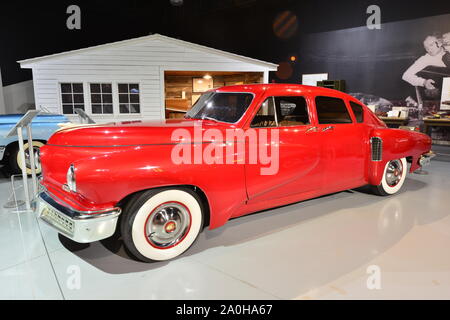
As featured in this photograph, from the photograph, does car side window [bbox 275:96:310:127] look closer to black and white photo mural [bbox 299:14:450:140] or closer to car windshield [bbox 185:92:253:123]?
car windshield [bbox 185:92:253:123]

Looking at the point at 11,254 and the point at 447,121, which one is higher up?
the point at 447,121

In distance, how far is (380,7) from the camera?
10469 millimetres

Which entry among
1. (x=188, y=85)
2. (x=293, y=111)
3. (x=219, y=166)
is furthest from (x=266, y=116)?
(x=188, y=85)

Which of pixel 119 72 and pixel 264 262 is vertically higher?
pixel 119 72

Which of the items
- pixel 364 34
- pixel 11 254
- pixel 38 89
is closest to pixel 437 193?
pixel 11 254

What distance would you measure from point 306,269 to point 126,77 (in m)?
8.31

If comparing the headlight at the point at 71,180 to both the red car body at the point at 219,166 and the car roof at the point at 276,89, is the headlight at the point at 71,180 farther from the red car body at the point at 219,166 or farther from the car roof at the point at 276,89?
the car roof at the point at 276,89

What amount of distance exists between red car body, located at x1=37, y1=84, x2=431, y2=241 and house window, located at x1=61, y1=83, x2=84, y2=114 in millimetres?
6775

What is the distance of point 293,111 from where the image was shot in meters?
3.88

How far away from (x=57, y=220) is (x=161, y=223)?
862 millimetres

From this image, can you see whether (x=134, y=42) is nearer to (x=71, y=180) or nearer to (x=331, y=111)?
(x=331, y=111)

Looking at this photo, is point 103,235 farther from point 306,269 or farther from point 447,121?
point 447,121

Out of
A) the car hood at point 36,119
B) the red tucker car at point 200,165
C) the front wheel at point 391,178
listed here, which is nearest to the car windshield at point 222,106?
the red tucker car at point 200,165

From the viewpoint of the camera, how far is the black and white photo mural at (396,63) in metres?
9.53
